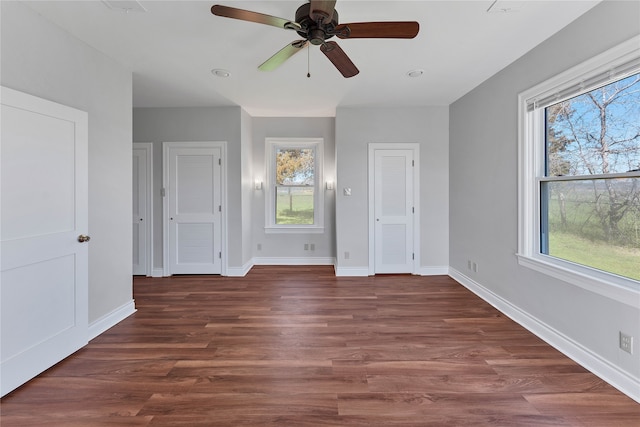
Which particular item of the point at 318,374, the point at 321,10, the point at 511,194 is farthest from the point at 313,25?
the point at 511,194

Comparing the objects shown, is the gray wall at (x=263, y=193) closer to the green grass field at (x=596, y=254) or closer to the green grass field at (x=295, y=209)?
the green grass field at (x=295, y=209)

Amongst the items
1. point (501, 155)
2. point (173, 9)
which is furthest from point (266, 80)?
point (501, 155)

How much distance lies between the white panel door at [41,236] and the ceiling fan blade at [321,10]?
200cm

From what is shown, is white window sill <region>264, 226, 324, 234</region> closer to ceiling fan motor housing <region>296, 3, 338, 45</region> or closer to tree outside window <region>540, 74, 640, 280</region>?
tree outside window <region>540, 74, 640, 280</region>

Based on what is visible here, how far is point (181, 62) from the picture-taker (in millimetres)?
2939

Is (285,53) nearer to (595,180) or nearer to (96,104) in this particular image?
(96,104)

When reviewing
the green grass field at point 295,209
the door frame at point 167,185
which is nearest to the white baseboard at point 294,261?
the green grass field at point 295,209

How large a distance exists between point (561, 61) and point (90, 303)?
4540 mm

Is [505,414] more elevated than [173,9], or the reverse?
[173,9]

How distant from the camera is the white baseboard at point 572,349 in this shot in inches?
72.3

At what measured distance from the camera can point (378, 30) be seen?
1.86 m

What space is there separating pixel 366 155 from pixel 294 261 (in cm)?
229

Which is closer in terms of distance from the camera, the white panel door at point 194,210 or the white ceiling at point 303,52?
the white ceiling at point 303,52

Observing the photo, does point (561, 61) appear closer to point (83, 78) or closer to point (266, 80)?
point (266, 80)
